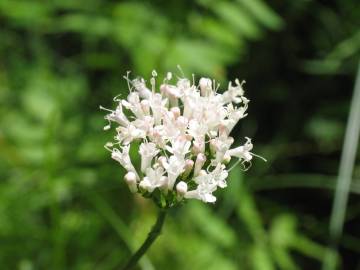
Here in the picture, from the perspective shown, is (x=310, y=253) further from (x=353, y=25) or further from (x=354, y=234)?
(x=353, y=25)

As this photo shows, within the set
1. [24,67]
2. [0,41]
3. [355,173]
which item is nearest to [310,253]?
[355,173]

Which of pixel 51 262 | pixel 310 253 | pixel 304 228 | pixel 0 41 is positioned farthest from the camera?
pixel 0 41

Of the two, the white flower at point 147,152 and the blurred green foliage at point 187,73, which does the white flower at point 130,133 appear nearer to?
the white flower at point 147,152

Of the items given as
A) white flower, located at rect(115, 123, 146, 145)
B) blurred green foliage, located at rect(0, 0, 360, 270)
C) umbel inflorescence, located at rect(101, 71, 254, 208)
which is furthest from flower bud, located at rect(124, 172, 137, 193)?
blurred green foliage, located at rect(0, 0, 360, 270)

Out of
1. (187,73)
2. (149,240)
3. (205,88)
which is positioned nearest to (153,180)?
(149,240)

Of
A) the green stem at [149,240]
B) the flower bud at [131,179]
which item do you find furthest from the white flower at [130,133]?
the green stem at [149,240]

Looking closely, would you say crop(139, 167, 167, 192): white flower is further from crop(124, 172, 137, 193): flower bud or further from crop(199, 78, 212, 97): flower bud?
crop(199, 78, 212, 97): flower bud
